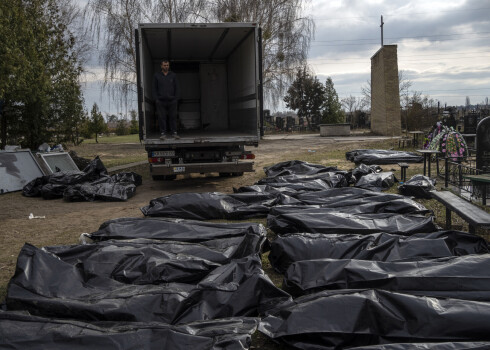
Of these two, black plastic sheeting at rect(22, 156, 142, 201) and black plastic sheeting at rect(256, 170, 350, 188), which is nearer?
black plastic sheeting at rect(256, 170, 350, 188)

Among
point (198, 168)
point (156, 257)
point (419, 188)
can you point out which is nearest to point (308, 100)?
point (198, 168)

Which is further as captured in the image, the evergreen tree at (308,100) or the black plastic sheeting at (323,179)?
the evergreen tree at (308,100)

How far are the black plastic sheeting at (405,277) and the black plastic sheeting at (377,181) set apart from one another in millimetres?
5124

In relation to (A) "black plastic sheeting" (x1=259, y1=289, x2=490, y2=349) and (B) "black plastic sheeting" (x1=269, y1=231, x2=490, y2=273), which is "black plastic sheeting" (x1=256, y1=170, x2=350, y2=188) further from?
(A) "black plastic sheeting" (x1=259, y1=289, x2=490, y2=349)

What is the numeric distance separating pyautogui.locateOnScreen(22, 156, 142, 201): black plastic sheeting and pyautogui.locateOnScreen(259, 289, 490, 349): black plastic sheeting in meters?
6.67

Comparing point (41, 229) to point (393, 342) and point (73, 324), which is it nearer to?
point (73, 324)

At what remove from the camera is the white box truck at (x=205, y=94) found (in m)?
9.61

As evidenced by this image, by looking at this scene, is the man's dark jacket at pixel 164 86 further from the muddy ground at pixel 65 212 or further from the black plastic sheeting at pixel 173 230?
the black plastic sheeting at pixel 173 230

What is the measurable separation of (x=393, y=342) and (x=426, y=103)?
28.6 metres

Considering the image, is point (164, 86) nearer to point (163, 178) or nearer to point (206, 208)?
point (163, 178)

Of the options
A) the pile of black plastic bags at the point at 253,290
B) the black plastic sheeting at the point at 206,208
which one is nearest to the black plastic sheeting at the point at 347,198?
the black plastic sheeting at the point at 206,208

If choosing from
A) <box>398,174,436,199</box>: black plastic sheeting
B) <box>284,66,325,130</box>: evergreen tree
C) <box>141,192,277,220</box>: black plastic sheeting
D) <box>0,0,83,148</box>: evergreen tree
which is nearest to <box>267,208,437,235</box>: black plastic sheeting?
<box>141,192,277,220</box>: black plastic sheeting

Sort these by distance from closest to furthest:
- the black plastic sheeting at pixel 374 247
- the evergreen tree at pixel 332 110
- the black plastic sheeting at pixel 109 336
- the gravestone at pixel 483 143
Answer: the black plastic sheeting at pixel 109 336, the black plastic sheeting at pixel 374 247, the gravestone at pixel 483 143, the evergreen tree at pixel 332 110

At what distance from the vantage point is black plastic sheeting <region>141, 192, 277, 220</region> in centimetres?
675
